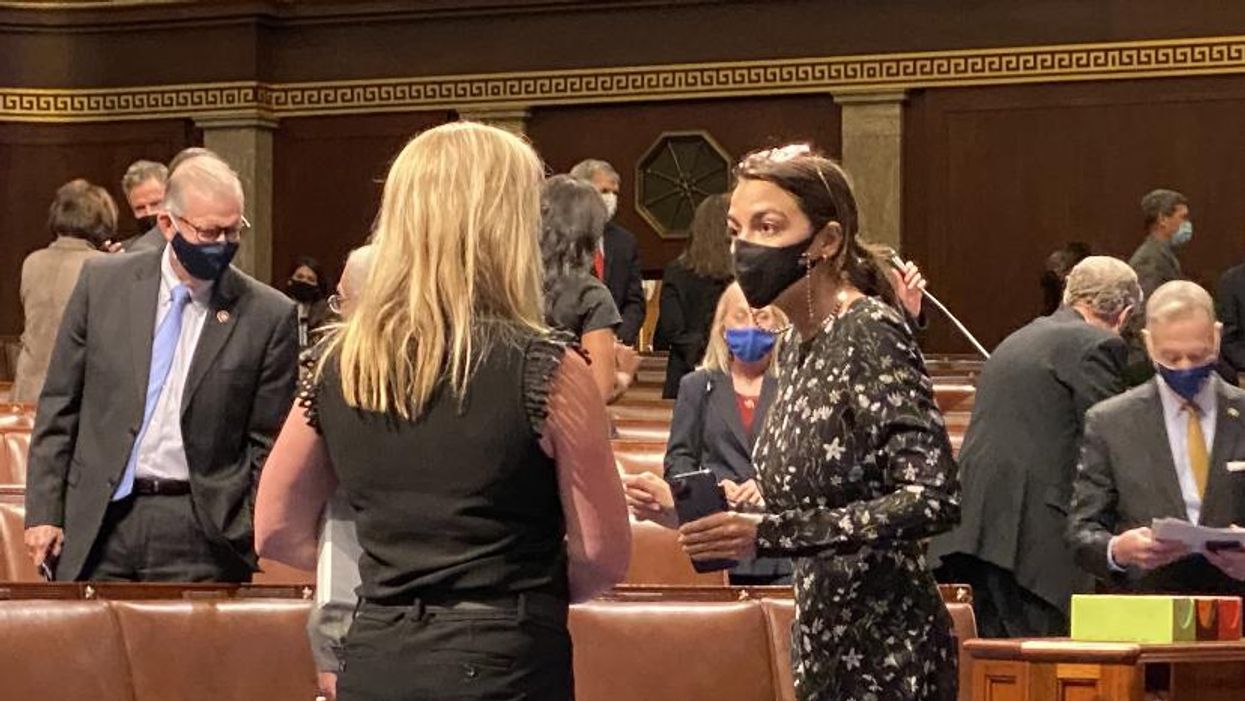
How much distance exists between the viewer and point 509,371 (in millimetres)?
2936

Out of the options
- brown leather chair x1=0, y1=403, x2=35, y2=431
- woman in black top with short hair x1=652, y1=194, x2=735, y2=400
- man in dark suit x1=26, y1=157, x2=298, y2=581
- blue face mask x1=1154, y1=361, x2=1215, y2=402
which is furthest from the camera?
woman in black top with short hair x1=652, y1=194, x2=735, y2=400

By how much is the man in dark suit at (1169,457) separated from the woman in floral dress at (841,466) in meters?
2.63

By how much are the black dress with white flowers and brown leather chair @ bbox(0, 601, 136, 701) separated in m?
1.67

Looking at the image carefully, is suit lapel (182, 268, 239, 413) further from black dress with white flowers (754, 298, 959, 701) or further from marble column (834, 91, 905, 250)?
marble column (834, 91, 905, 250)

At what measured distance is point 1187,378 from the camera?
609 cm

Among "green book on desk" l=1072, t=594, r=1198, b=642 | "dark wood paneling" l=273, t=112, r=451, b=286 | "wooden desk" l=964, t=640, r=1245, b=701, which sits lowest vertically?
"wooden desk" l=964, t=640, r=1245, b=701

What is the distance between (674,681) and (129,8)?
11287 mm

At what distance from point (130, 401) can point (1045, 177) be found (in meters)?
8.99

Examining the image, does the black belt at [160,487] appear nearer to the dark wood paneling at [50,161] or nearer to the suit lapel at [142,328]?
the suit lapel at [142,328]

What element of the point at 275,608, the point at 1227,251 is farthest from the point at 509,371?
the point at 1227,251

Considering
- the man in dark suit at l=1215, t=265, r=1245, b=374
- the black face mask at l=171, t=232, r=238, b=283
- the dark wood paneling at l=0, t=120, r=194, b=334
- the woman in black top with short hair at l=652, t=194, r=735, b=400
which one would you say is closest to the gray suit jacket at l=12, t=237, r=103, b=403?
the woman in black top with short hair at l=652, t=194, r=735, b=400

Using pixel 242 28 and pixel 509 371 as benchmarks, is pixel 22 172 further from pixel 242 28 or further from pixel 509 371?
pixel 509 371

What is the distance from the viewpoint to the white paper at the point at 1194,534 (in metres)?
5.37

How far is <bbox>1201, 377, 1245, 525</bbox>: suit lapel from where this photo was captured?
6051 mm
